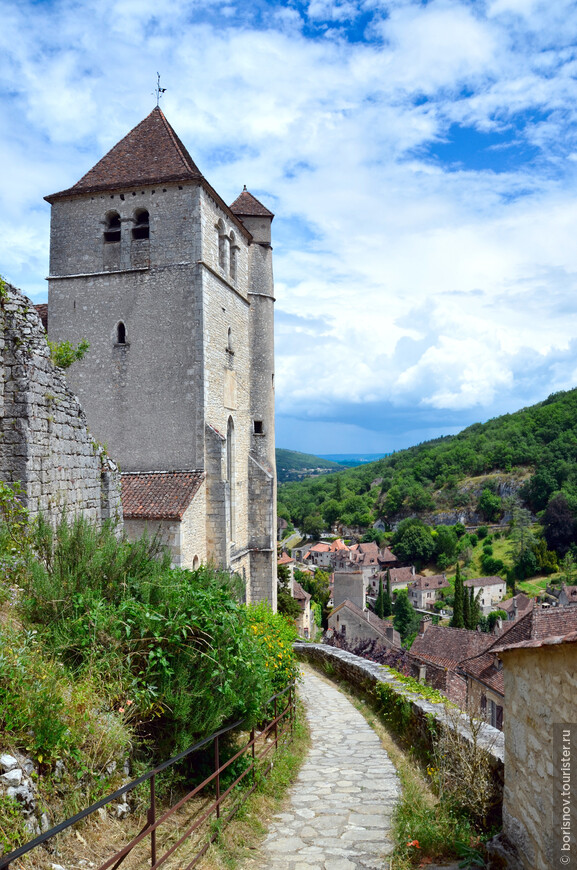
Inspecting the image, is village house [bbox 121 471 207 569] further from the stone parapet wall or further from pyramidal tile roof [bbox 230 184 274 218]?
pyramidal tile roof [bbox 230 184 274 218]

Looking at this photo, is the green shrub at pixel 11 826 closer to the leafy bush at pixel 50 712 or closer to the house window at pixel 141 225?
the leafy bush at pixel 50 712

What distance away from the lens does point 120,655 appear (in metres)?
4.91

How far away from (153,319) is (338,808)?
12434 mm

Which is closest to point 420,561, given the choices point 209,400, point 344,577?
point 344,577

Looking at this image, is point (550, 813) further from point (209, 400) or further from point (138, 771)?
point (209, 400)

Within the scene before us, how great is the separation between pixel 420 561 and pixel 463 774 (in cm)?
11156

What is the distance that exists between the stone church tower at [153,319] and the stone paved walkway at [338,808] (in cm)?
707

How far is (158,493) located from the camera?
14711mm

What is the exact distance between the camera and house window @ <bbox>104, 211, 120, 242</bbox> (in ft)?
53.3

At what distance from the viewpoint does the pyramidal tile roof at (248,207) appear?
20.9 m

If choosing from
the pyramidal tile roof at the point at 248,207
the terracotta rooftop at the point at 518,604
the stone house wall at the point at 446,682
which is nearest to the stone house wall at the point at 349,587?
the terracotta rooftop at the point at 518,604

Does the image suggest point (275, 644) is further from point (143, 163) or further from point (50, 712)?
point (143, 163)

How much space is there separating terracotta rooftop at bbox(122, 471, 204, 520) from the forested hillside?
96.8 metres

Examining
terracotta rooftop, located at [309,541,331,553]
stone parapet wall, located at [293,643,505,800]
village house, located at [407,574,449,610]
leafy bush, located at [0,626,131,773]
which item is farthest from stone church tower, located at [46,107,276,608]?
terracotta rooftop, located at [309,541,331,553]
